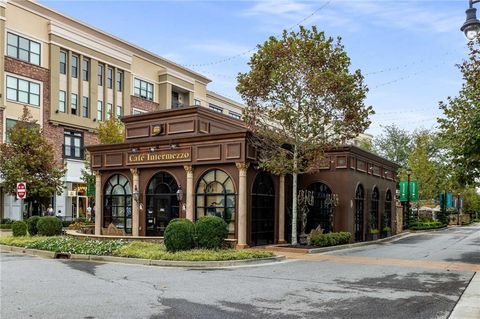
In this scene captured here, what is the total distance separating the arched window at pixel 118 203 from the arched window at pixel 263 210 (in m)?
7.05

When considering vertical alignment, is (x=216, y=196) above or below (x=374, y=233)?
above

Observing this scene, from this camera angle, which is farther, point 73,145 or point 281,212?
point 73,145

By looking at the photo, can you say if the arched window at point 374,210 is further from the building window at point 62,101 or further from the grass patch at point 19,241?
the building window at point 62,101

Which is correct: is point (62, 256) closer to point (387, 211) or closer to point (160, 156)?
point (160, 156)

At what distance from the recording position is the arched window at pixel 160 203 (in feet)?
79.2

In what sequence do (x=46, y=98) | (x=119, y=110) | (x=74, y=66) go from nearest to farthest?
(x=46, y=98) → (x=74, y=66) → (x=119, y=110)

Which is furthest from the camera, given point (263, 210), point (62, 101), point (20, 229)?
point (62, 101)

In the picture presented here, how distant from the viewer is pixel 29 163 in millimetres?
34125

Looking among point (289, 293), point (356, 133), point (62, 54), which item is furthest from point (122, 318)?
point (62, 54)

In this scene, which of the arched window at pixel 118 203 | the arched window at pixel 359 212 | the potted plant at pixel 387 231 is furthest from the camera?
the potted plant at pixel 387 231

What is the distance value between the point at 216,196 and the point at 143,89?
3579 cm

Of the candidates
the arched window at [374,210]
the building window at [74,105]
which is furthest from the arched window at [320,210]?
the building window at [74,105]

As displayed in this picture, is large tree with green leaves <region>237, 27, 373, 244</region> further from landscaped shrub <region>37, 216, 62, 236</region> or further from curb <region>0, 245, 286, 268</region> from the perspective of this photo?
landscaped shrub <region>37, 216, 62, 236</region>

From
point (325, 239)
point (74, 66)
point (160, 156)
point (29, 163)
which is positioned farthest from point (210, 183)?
point (74, 66)
